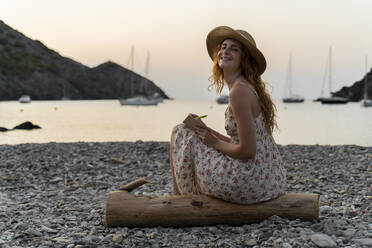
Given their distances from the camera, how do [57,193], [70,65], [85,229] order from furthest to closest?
1. [70,65]
2. [57,193]
3. [85,229]

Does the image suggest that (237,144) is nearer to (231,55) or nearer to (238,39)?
(231,55)

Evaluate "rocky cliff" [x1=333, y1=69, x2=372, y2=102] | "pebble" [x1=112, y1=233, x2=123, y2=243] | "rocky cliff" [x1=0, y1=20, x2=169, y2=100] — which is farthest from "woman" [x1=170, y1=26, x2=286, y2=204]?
"rocky cliff" [x1=333, y1=69, x2=372, y2=102]

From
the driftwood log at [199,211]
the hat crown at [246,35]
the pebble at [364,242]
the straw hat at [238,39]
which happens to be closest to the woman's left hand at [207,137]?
the driftwood log at [199,211]

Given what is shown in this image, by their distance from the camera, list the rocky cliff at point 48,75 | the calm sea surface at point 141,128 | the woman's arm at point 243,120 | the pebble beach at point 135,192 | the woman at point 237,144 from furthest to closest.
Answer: the rocky cliff at point 48,75
the calm sea surface at point 141,128
the pebble beach at point 135,192
the woman at point 237,144
the woman's arm at point 243,120

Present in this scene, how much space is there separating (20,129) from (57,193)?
22.3 meters

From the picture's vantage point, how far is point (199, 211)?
15.9ft

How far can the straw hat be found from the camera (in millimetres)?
4527

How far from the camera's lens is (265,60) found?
4.69m

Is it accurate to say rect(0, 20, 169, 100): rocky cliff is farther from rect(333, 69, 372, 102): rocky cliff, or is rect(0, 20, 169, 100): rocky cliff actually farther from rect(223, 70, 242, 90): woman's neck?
rect(223, 70, 242, 90): woman's neck

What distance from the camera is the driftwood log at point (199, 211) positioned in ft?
15.9

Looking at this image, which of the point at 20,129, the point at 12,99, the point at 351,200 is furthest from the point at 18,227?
the point at 12,99

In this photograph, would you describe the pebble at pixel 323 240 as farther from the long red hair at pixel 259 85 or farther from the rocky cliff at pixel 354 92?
the rocky cliff at pixel 354 92

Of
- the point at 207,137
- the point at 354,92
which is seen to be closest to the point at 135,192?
the point at 207,137

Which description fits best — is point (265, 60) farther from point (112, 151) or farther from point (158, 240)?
point (112, 151)
